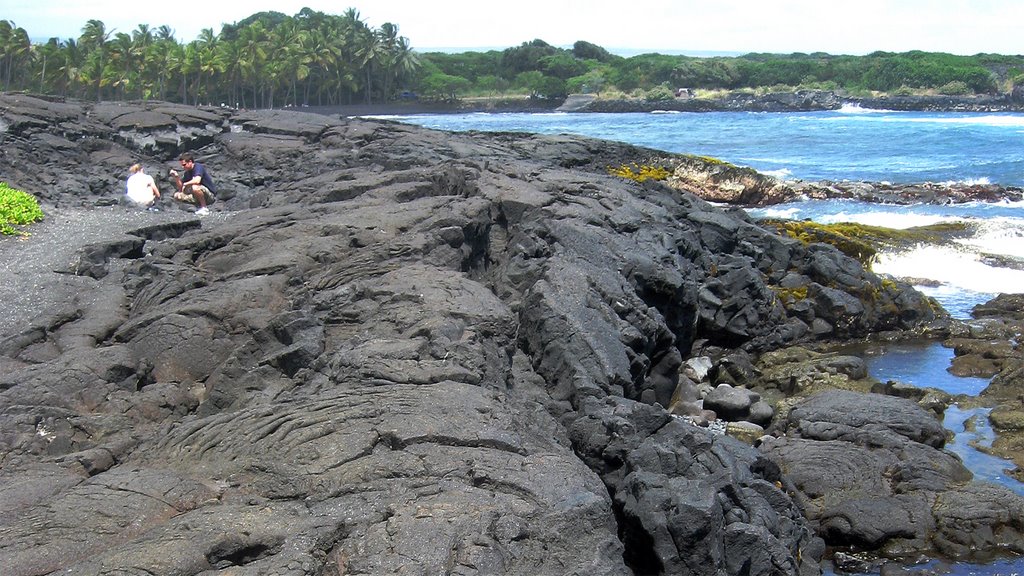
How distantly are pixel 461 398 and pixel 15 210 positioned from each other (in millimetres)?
16898

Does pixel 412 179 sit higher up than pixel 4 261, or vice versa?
pixel 412 179

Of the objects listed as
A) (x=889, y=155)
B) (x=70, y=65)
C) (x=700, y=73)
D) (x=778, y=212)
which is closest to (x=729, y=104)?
(x=700, y=73)

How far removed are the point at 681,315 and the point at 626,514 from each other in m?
10.4

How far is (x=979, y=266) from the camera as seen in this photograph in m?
30.9

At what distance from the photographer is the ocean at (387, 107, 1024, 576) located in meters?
20.8

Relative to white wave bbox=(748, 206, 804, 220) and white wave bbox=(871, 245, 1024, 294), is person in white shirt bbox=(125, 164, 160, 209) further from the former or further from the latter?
white wave bbox=(748, 206, 804, 220)

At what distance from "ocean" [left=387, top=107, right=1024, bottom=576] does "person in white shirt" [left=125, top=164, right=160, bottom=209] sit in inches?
758

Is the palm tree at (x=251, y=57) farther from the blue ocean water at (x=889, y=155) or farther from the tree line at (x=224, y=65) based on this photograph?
the blue ocean water at (x=889, y=155)

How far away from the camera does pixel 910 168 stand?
59844 mm

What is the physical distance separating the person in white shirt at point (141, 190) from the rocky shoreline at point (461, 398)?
3.86ft

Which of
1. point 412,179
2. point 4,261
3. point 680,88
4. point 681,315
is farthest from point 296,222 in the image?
point 680,88

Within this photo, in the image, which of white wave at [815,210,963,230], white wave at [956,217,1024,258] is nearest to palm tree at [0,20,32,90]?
white wave at [815,210,963,230]

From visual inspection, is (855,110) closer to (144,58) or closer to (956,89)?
(956,89)

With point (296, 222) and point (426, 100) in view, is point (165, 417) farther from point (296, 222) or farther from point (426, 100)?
point (426, 100)
